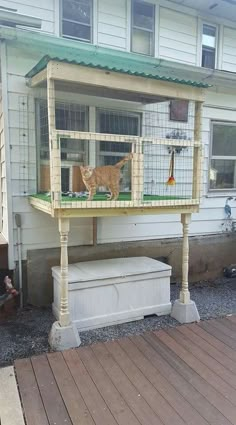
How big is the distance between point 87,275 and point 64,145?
1693 millimetres

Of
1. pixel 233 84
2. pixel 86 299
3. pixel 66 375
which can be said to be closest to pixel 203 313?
pixel 86 299

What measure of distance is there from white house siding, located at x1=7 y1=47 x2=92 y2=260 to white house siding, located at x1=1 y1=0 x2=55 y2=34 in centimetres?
95

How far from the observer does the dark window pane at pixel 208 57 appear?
5.57m

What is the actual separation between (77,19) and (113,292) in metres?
3.99

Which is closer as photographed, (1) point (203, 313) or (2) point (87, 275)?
(2) point (87, 275)

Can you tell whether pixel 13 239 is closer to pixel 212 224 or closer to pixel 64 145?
pixel 64 145

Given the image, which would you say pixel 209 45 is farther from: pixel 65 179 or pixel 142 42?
pixel 65 179

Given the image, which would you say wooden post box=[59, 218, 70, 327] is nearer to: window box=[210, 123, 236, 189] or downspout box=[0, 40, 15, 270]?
downspout box=[0, 40, 15, 270]

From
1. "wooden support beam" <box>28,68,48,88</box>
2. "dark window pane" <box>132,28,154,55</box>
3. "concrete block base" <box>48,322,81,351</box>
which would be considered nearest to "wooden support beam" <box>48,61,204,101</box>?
"wooden support beam" <box>28,68,48,88</box>

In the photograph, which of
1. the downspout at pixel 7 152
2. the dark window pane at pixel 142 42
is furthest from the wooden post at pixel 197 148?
the downspout at pixel 7 152

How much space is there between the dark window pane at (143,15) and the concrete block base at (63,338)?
4658 mm

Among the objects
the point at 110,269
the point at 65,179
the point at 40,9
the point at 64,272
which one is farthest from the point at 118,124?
the point at 64,272

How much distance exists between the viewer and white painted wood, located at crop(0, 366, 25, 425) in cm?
219

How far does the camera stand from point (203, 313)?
399 centimetres
